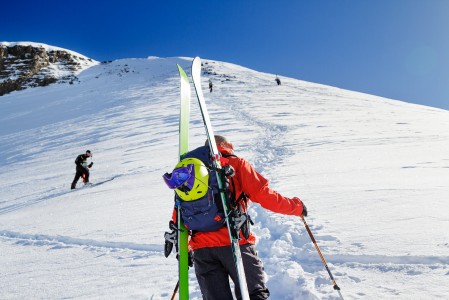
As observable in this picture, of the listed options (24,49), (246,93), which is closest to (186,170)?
(246,93)

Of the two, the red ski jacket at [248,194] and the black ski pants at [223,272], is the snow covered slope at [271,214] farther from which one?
the red ski jacket at [248,194]

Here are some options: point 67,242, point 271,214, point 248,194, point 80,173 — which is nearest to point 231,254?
point 248,194

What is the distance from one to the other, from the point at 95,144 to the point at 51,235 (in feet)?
41.4

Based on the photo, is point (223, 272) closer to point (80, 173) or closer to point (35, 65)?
point (80, 173)

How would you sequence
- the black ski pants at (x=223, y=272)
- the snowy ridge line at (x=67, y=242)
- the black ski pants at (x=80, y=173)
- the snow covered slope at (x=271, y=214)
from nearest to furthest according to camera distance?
the black ski pants at (x=223, y=272)
the snow covered slope at (x=271, y=214)
the snowy ridge line at (x=67, y=242)
the black ski pants at (x=80, y=173)

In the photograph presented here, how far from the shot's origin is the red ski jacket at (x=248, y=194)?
2.54 meters

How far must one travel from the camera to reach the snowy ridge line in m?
4.82

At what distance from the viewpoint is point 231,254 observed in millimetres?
2502

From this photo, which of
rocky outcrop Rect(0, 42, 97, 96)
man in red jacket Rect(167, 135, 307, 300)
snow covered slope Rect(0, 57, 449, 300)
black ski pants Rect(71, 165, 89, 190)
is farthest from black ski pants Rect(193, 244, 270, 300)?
rocky outcrop Rect(0, 42, 97, 96)

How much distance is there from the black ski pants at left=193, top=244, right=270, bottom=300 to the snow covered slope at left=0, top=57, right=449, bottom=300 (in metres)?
0.90

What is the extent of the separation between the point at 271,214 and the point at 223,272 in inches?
122

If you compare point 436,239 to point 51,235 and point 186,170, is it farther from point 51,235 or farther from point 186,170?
point 51,235

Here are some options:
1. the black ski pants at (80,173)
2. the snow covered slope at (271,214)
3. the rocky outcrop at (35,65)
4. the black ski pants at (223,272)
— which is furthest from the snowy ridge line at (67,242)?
the rocky outcrop at (35,65)

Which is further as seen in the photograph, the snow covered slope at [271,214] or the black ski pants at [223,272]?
the snow covered slope at [271,214]
